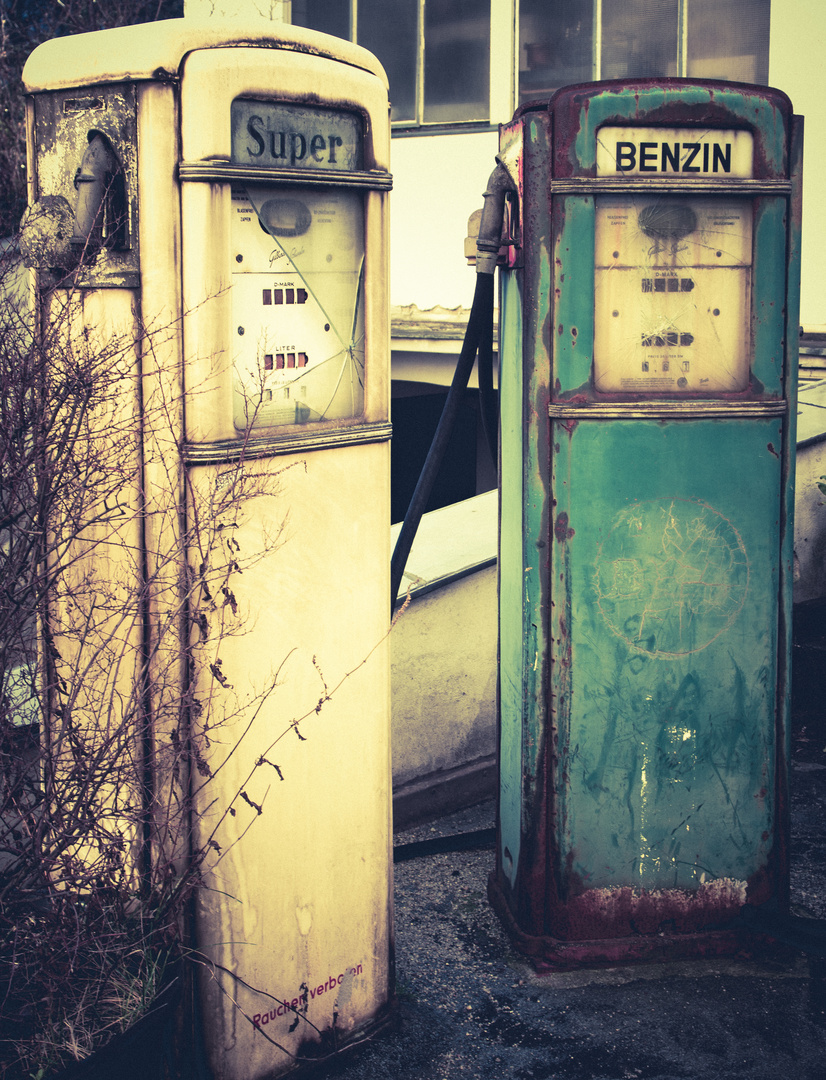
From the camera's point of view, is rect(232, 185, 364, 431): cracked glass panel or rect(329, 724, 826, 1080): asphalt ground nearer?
rect(232, 185, 364, 431): cracked glass panel

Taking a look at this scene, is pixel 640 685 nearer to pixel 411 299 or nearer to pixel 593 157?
pixel 593 157

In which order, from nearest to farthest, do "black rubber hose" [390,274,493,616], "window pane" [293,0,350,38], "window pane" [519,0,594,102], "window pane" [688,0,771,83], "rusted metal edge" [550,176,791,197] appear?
Answer: "rusted metal edge" [550,176,791,197], "black rubber hose" [390,274,493,616], "window pane" [688,0,771,83], "window pane" [519,0,594,102], "window pane" [293,0,350,38]

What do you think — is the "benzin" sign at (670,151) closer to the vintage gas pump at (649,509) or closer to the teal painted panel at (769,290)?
the vintage gas pump at (649,509)

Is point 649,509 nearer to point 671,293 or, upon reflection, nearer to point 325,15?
point 671,293

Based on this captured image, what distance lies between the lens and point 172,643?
2107mm

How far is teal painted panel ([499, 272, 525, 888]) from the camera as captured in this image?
2801 mm

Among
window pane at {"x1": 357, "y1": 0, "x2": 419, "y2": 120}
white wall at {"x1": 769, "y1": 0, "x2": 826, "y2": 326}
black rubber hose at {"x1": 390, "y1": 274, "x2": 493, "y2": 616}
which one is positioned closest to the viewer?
black rubber hose at {"x1": 390, "y1": 274, "x2": 493, "y2": 616}

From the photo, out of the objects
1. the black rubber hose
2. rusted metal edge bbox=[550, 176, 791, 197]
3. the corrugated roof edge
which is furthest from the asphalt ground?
the corrugated roof edge

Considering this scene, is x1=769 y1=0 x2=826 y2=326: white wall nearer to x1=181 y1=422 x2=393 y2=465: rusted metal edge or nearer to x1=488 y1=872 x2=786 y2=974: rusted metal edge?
x1=488 y1=872 x2=786 y2=974: rusted metal edge

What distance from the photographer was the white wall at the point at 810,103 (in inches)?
241

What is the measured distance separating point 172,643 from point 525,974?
1.43 meters

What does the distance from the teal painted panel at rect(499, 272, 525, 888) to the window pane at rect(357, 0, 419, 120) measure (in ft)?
18.3

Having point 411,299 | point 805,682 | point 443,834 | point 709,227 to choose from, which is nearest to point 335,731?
point 443,834

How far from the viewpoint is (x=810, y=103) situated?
244 inches
